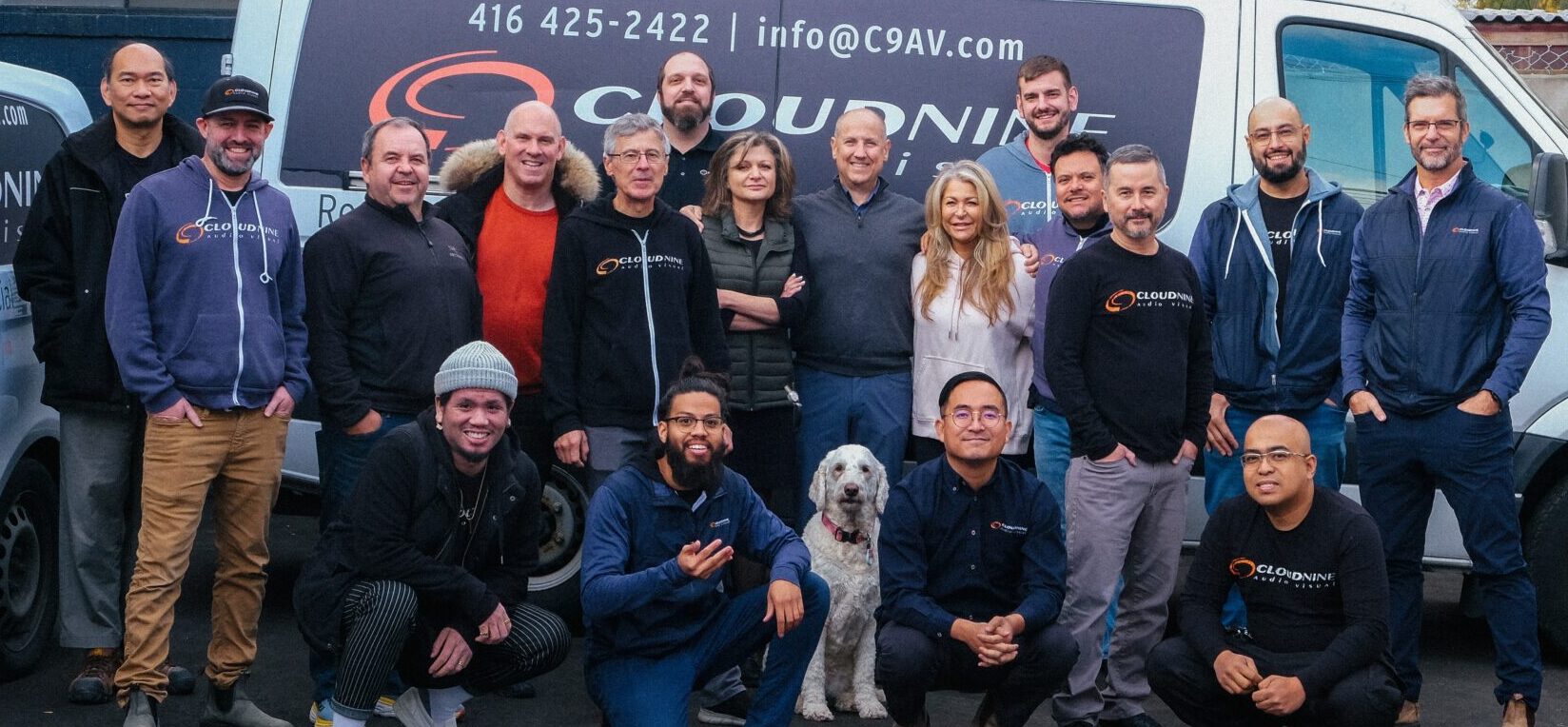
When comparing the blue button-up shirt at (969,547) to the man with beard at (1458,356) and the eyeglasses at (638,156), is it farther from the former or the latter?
the eyeglasses at (638,156)

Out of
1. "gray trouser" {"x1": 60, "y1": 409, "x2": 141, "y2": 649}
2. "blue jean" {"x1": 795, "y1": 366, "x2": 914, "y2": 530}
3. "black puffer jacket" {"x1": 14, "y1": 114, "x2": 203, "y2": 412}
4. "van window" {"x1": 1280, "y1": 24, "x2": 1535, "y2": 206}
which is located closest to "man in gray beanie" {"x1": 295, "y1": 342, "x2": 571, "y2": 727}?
"gray trouser" {"x1": 60, "y1": 409, "x2": 141, "y2": 649}

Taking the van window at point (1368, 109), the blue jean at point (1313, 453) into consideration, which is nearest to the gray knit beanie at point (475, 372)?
the blue jean at point (1313, 453)

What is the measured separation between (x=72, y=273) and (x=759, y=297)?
2199mm

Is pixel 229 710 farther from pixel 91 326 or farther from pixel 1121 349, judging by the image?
pixel 1121 349

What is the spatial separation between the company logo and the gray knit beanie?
164 cm

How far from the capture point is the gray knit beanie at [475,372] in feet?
15.7

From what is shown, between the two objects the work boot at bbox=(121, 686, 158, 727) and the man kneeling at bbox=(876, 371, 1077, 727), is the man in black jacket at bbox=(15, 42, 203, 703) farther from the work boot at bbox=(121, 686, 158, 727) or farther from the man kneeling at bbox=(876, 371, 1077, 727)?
the man kneeling at bbox=(876, 371, 1077, 727)

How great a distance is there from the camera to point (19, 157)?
5.93 metres

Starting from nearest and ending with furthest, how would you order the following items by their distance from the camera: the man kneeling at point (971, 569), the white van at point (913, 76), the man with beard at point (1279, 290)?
the man kneeling at point (971, 569) → the man with beard at point (1279, 290) → the white van at point (913, 76)

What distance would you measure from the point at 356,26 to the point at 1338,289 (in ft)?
12.0

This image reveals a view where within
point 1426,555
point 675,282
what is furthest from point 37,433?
point 1426,555

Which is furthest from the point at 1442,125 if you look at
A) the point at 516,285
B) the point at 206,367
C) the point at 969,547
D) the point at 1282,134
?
the point at 206,367

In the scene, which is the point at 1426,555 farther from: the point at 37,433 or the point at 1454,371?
the point at 37,433

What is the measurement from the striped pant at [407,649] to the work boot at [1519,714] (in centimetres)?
293
